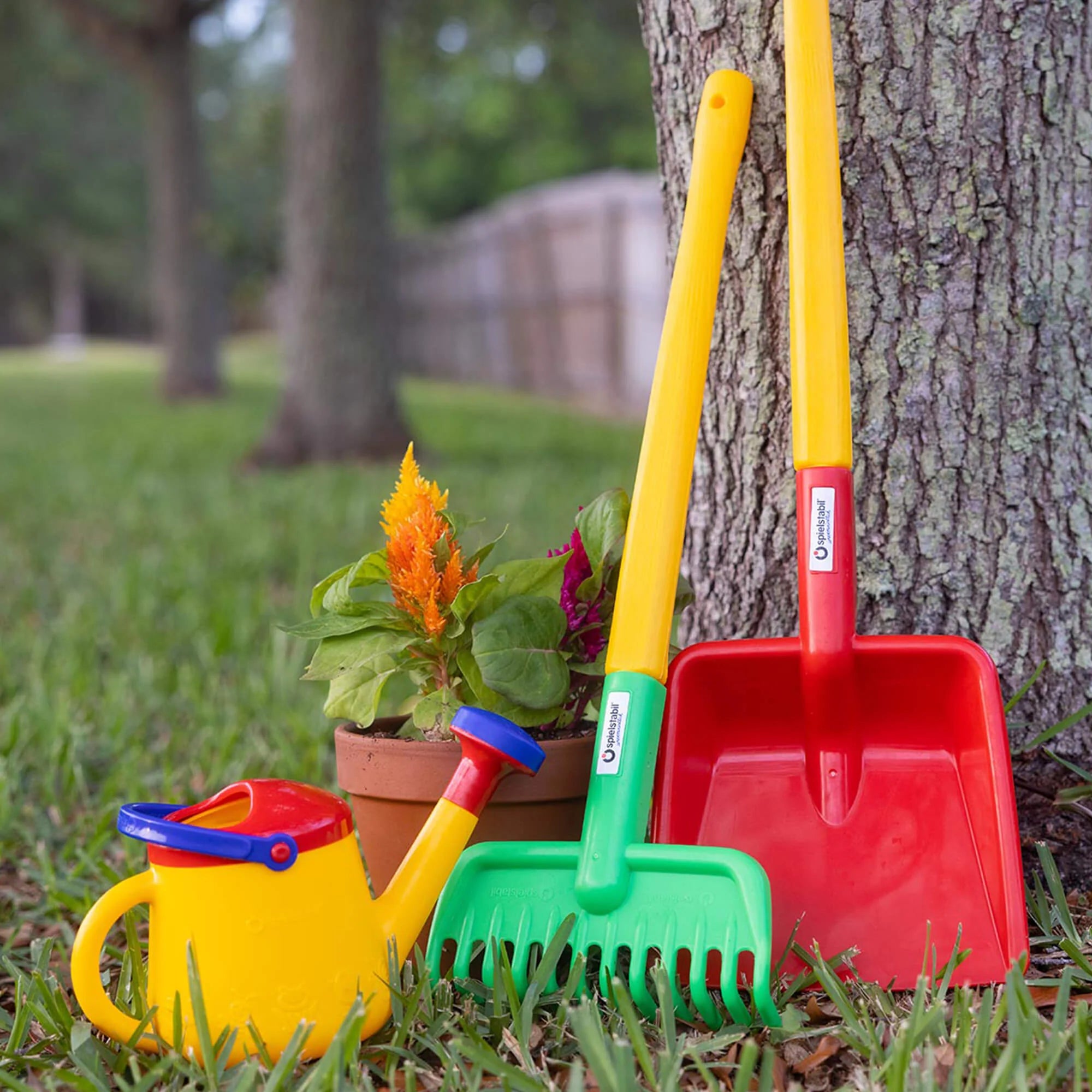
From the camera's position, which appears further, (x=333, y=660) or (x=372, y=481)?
(x=372, y=481)

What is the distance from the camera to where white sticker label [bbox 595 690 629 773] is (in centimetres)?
134

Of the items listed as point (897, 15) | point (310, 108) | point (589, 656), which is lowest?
point (589, 656)

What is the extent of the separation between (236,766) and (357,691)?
2.63ft

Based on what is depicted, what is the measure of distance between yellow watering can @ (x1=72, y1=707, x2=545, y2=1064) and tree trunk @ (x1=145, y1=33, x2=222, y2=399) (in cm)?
943

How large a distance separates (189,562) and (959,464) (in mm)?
2580

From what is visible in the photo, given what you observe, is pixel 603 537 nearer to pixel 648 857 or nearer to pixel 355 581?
pixel 355 581

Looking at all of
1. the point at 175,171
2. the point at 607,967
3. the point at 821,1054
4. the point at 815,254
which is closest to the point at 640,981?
the point at 607,967

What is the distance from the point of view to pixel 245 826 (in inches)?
48.4

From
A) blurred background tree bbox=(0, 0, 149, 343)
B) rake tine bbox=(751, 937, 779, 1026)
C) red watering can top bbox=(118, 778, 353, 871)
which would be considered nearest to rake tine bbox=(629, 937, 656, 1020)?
rake tine bbox=(751, 937, 779, 1026)

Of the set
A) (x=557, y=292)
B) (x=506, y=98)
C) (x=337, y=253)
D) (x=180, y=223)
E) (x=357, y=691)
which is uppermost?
(x=506, y=98)

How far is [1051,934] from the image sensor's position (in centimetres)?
140

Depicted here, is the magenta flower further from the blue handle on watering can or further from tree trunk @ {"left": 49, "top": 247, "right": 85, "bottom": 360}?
tree trunk @ {"left": 49, "top": 247, "right": 85, "bottom": 360}

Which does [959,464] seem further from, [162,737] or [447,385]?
[447,385]

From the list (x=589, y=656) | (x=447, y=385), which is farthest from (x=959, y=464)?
(x=447, y=385)
